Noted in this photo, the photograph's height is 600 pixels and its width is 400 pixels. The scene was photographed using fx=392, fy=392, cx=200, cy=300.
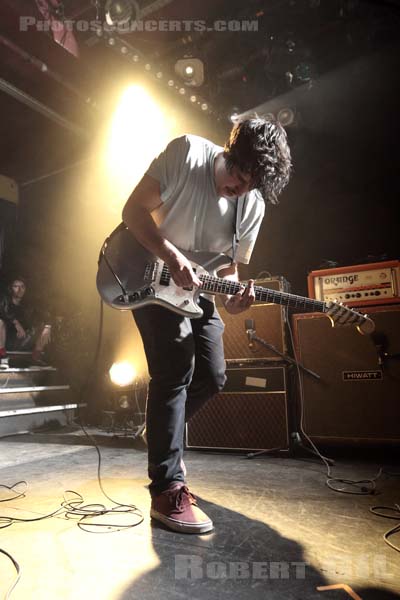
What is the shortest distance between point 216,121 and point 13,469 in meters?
4.37

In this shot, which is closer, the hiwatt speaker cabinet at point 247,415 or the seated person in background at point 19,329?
the hiwatt speaker cabinet at point 247,415

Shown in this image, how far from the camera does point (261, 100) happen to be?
14.8 ft

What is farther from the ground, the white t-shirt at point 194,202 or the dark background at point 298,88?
the dark background at point 298,88

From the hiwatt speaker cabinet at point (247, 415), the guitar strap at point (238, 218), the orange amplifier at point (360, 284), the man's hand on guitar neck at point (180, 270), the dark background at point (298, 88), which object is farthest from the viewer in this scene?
the dark background at point (298, 88)

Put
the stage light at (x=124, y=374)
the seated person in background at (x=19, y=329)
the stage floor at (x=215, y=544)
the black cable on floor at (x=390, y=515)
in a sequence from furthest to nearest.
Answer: the seated person in background at (x=19, y=329)
the stage light at (x=124, y=374)
the black cable on floor at (x=390, y=515)
the stage floor at (x=215, y=544)

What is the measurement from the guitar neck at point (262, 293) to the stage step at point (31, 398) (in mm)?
3414

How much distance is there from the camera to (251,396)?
126 inches

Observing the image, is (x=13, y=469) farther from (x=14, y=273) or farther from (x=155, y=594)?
(x=14, y=273)

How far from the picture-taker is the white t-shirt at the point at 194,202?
5.43ft

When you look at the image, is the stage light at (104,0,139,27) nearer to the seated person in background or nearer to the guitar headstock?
the guitar headstock

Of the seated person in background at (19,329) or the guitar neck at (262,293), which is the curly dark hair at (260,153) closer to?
the guitar neck at (262,293)

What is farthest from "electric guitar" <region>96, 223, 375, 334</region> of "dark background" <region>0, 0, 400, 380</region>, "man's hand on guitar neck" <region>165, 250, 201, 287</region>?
"dark background" <region>0, 0, 400, 380</region>

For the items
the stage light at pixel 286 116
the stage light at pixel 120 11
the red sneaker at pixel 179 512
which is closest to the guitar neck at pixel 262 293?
the red sneaker at pixel 179 512


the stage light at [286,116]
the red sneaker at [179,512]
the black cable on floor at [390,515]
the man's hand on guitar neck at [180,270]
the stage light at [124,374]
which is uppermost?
the stage light at [286,116]
